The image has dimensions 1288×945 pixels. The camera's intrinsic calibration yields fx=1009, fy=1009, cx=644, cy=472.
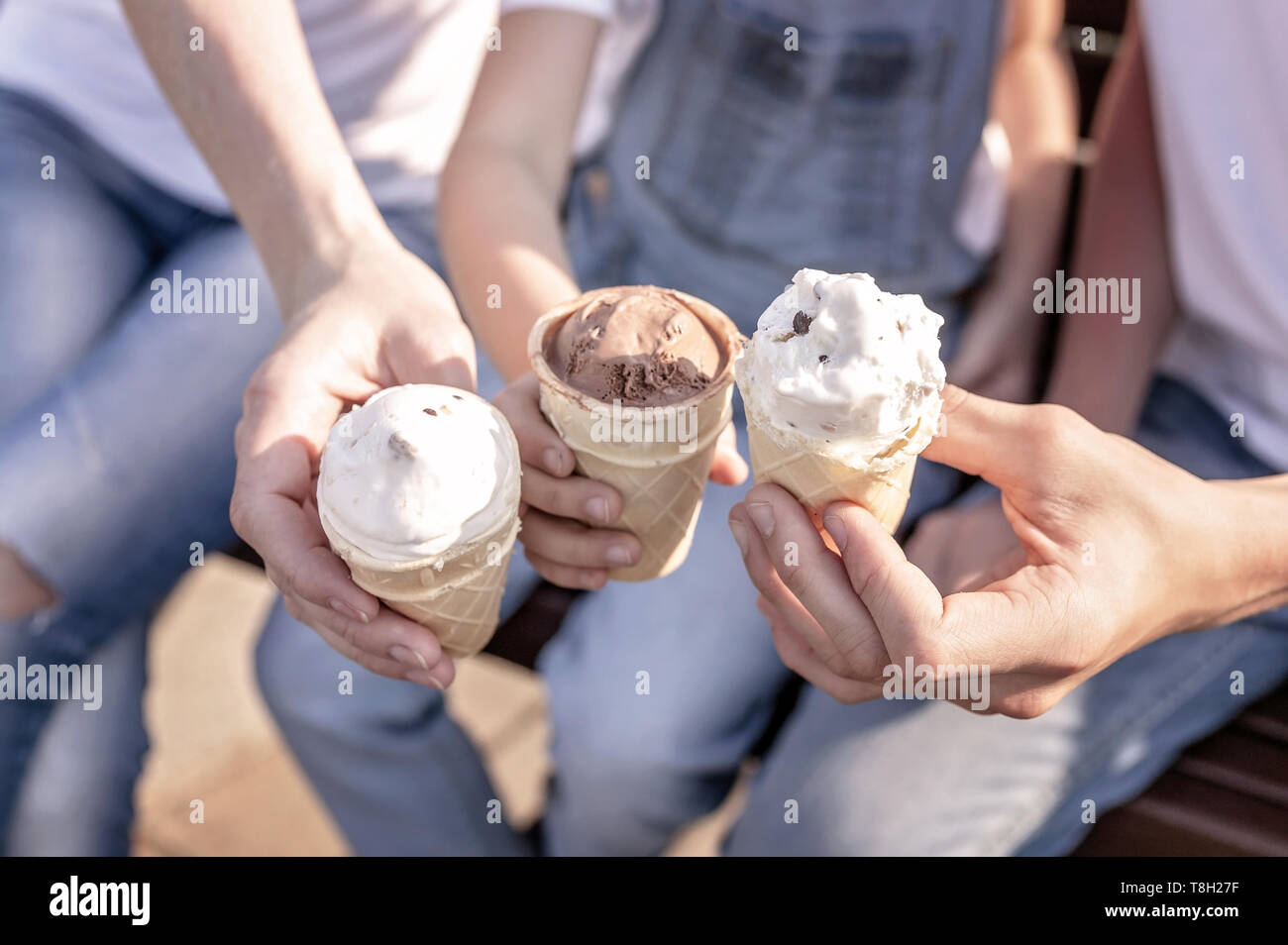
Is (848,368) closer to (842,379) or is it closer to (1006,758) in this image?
(842,379)

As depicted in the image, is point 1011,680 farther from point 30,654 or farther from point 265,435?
point 30,654

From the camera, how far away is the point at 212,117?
1.74m

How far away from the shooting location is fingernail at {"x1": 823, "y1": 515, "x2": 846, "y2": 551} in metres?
1.30

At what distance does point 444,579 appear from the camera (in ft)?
4.63

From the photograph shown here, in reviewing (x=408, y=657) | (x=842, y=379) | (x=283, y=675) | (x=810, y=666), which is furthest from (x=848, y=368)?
(x=283, y=675)

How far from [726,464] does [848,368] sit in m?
0.42

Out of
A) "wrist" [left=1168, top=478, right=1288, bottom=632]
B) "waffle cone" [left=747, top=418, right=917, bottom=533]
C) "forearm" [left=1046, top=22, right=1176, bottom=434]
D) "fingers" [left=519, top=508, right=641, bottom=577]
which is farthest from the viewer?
"forearm" [left=1046, top=22, right=1176, bottom=434]

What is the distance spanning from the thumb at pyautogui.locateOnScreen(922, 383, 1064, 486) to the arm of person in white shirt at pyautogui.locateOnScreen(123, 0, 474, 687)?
0.69m

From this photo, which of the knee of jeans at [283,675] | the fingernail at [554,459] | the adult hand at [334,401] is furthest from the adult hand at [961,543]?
the knee of jeans at [283,675]

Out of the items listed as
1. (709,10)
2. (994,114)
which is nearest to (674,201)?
(709,10)

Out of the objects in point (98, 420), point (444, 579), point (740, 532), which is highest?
point (740, 532)

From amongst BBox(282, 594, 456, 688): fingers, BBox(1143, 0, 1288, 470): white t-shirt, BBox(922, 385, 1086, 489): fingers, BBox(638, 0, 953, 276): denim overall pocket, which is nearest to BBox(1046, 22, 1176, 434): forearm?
BBox(1143, 0, 1288, 470): white t-shirt

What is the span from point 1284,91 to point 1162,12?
10.1 inches

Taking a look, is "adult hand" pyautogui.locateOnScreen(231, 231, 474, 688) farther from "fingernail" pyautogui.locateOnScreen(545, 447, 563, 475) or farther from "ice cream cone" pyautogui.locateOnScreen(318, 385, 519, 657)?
"fingernail" pyautogui.locateOnScreen(545, 447, 563, 475)
